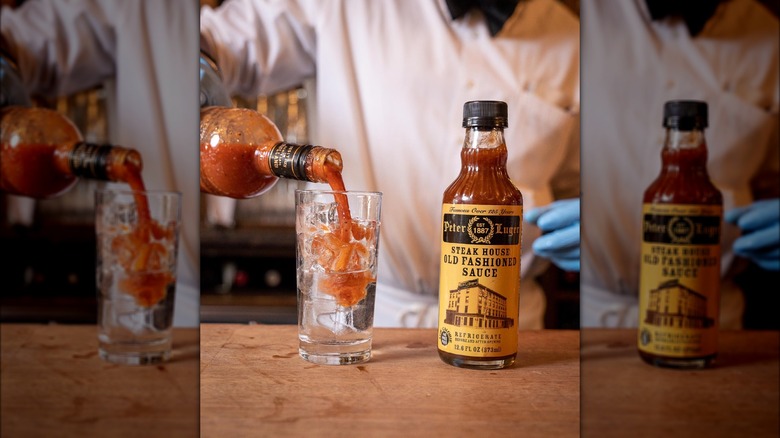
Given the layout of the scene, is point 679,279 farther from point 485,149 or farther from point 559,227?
point 559,227

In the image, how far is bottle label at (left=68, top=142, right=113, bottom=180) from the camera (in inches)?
17.2

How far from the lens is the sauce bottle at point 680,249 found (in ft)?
1.38

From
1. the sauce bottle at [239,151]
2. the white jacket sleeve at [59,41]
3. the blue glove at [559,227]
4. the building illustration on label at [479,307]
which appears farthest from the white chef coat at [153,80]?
the blue glove at [559,227]

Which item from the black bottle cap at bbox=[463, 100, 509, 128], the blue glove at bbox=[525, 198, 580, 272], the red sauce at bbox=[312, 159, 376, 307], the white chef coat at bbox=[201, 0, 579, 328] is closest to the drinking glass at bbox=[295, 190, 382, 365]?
the red sauce at bbox=[312, 159, 376, 307]

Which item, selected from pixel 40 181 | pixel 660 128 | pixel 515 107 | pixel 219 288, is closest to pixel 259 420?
pixel 40 181

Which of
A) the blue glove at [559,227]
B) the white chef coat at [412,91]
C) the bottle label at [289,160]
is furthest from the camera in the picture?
the white chef coat at [412,91]

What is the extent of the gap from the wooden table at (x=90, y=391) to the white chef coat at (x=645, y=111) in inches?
11.7

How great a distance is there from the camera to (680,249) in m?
0.43

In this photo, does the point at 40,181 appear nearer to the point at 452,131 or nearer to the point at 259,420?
the point at 259,420

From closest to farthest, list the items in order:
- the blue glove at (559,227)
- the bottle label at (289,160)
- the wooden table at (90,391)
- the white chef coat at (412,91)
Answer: the wooden table at (90,391)
the bottle label at (289,160)
the blue glove at (559,227)
the white chef coat at (412,91)

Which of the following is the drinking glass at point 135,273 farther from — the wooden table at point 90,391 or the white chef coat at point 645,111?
the white chef coat at point 645,111

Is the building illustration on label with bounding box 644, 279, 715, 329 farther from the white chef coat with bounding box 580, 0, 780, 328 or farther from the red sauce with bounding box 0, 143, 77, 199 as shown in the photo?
the red sauce with bounding box 0, 143, 77, 199

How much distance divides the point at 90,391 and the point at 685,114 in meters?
0.43

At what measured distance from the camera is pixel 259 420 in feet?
1.41
